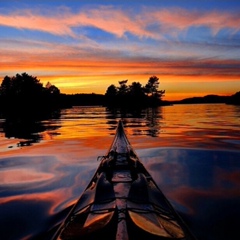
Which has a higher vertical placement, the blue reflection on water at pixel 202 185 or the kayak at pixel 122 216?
the kayak at pixel 122 216

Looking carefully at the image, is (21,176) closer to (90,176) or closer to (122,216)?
(90,176)

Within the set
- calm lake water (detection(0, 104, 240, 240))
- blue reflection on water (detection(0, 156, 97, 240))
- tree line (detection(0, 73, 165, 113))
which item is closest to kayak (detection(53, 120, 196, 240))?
calm lake water (detection(0, 104, 240, 240))

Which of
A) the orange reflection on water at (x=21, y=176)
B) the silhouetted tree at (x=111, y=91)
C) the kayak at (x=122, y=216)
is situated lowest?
the orange reflection on water at (x=21, y=176)

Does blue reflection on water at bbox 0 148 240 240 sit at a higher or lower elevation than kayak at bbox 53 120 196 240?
lower

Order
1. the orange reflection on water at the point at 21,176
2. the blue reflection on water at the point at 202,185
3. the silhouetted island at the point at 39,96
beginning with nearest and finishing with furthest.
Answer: the blue reflection on water at the point at 202,185, the orange reflection on water at the point at 21,176, the silhouetted island at the point at 39,96

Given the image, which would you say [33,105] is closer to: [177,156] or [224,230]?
[177,156]

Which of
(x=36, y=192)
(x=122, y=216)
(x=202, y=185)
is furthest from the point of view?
(x=202, y=185)

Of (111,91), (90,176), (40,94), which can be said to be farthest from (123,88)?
(90,176)

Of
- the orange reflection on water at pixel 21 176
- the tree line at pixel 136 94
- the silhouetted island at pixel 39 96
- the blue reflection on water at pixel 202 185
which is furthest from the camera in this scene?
the tree line at pixel 136 94

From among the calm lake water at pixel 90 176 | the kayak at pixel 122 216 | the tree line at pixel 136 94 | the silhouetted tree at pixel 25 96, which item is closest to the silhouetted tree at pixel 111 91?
the tree line at pixel 136 94

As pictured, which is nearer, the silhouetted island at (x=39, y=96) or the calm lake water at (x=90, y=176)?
the calm lake water at (x=90, y=176)

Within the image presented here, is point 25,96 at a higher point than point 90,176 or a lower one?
higher

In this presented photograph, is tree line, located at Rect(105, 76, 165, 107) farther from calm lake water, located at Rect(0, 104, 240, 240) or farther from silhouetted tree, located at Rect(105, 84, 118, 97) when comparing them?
calm lake water, located at Rect(0, 104, 240, 240)

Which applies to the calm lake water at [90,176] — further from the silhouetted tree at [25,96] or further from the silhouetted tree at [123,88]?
the silhouetted tree at [123,88]
